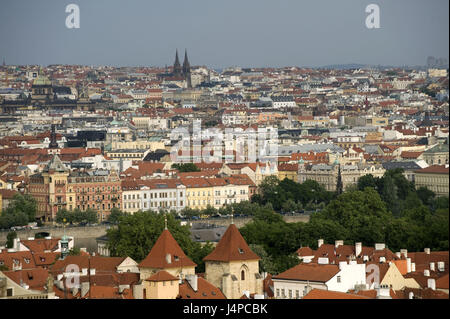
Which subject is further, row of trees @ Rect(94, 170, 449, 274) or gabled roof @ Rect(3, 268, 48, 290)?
row of trees @ Rect(94, 170, 449, 274)

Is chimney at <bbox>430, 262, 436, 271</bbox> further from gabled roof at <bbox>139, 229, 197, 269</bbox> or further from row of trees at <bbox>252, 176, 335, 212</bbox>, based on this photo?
row of trees at <bbox>252, 176, 335, 212</bbox>

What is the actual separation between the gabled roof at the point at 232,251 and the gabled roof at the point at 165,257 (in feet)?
1.12

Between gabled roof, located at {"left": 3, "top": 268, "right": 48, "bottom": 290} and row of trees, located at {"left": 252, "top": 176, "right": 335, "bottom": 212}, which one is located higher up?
gabled roof, located at {"left": 3, "top": 268, "right": 48, "bottom": 290}

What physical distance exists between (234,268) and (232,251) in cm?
38

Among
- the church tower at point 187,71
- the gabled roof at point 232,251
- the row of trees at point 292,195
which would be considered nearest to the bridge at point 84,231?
the row of trees at point 292,195

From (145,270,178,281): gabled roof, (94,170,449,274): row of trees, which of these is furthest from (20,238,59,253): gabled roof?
(145,270,178,281): gabled roof

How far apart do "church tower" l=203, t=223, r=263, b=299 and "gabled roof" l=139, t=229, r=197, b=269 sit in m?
0.29

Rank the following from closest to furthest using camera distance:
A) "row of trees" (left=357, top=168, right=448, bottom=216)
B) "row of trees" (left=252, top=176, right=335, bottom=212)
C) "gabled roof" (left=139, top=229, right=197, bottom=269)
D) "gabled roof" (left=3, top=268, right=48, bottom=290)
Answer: "gabled roof" (left=3, top=268, right=48, bottom=290)
"gabled roof" (left=139, top=229, right=197, bottom=269)
"row of trees" (left=357, top=168, right=448, bottom=216)
"row of trees" (left=252, top=176, right=335, bottom=212)

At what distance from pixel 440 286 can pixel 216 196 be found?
108ft

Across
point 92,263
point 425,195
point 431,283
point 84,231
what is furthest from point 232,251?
point 425,195

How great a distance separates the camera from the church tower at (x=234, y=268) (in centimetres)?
1983

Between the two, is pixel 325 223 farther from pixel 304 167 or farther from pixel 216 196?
pixel 304 167

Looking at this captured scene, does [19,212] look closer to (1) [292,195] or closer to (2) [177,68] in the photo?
(1) [292,195]

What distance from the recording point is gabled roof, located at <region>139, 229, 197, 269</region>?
65.8 ft
